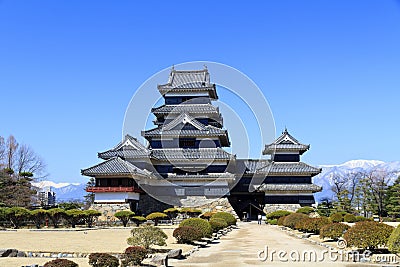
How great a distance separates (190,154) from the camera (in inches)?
2040

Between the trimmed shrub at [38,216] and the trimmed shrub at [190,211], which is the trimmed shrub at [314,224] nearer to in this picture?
the trimmed shrub at [190,211]

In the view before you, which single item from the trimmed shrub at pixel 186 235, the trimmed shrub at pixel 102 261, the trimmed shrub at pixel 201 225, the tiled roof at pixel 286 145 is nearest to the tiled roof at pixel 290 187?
the tiled roof at pixel 286 145

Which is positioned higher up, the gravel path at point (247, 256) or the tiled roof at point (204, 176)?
the tiled roof at point (204, 176)

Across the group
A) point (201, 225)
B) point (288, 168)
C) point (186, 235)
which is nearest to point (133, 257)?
point (186, 235)

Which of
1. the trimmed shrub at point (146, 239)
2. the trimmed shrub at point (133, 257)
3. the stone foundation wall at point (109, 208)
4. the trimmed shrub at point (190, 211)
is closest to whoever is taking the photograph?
the trimmed shrub at point (133, 257)

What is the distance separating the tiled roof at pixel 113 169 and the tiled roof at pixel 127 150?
2401 mm

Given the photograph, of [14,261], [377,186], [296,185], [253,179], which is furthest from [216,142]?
[14,261]

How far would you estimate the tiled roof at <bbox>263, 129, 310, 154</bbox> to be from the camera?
5581 centimetres

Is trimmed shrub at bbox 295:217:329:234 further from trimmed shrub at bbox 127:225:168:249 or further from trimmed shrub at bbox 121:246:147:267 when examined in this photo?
trimmed shrub at bbox 121:246:147:267

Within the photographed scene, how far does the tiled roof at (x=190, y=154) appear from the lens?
51219mm

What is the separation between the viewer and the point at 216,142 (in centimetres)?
5309

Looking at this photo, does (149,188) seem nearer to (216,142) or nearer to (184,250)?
(216,142)

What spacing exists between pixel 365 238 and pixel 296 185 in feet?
116

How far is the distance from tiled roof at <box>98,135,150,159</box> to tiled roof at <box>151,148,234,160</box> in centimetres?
149
